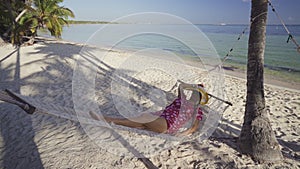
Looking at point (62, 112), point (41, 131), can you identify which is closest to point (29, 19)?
point (41, 131)

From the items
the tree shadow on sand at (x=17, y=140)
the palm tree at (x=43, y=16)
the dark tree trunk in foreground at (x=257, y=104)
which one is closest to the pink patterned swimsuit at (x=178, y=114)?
the dark tree trunk in foreground at (x=257, y=104)

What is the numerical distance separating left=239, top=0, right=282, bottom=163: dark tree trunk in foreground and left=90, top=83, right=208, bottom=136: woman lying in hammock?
56cm

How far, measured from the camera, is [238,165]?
210 centimetres

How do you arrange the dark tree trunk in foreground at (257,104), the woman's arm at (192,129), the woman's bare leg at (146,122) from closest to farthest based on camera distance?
1. the dark tree trunk in foreground at (257,104)
2. the woman's bare leg at (146,122)
3. the woman's arm at (192,129)

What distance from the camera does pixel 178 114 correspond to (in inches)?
98.8

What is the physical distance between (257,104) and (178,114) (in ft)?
2.78

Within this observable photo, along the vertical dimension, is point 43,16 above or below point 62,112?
above

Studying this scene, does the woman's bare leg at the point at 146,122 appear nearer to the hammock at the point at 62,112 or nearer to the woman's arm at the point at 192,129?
the hammock at the point at 62,112

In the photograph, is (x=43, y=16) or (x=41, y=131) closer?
(x=41, y=131)

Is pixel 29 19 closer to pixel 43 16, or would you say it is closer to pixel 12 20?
pixel 43 16

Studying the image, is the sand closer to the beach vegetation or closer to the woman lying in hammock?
the woman lying in hammock

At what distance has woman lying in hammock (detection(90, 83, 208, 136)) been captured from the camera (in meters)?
2.39

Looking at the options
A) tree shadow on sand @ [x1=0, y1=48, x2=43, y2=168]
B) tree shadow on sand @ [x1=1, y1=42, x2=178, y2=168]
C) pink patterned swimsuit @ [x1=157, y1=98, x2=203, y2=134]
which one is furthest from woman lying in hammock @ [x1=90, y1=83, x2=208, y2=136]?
tree shadow on sand @ [x1=0, y1=48, x2=43, y2=168]

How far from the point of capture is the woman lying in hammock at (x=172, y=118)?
239cm
